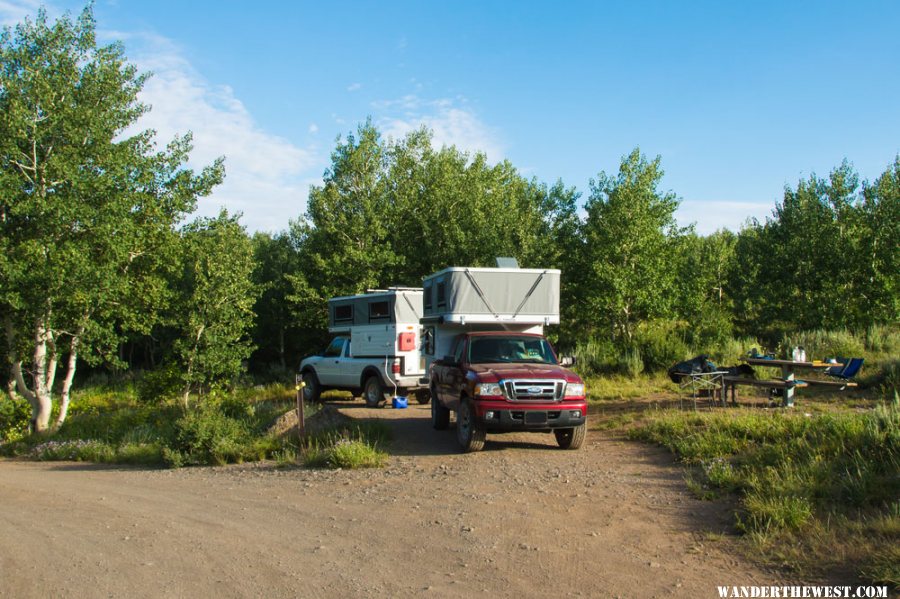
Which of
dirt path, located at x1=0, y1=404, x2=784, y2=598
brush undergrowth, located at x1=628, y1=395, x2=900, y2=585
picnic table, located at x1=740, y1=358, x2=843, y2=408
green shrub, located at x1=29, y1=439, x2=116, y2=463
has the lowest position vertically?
green shrub, located at x1=29, y1=439, x2=116, y2=463

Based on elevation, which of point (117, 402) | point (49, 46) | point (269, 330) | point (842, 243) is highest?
point (49, 46)

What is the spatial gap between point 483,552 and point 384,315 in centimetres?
1272

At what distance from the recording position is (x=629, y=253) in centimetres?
2672

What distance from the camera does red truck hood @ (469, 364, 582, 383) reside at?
10.8 metres

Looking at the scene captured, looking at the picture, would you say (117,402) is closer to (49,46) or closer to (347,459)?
(49,46)

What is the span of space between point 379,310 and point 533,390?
889 centimetres

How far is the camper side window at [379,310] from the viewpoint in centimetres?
1872

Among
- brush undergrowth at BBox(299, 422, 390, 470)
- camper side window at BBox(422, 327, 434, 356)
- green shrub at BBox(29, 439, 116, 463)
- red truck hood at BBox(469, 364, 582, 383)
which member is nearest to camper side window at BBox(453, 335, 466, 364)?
red truck hood at BBox(469, 364, 582, 383)

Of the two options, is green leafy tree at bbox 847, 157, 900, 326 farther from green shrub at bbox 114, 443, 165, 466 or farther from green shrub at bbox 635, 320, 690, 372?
green shrub at bbox 114, 443, 165, 466

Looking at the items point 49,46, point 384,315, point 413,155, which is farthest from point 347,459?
point 413,155

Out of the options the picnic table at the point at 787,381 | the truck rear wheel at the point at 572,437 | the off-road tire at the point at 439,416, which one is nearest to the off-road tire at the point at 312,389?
the off-road tire at the point at 439,416

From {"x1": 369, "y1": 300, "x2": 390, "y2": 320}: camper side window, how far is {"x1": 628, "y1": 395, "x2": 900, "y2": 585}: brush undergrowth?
8.75 m

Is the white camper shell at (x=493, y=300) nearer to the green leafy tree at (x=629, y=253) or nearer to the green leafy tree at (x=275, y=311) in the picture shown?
the green leafy tree at (x=629, y=253)

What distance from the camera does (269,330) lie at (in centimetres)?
3838
